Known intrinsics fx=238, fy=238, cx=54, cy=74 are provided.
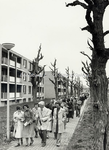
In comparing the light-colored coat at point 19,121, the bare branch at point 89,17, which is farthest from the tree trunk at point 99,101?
the light-colored coat at point 19,121

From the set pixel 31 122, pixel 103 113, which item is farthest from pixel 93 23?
pixel 31 122

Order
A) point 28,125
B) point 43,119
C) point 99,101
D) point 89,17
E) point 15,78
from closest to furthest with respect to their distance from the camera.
Result: point 89,17, point 99,101, point 43,119, point 28,125, point 15,78

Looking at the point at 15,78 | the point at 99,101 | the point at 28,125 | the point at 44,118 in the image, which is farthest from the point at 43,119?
the point at 15,78

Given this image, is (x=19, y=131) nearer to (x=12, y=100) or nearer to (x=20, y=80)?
(x=12, y=100)

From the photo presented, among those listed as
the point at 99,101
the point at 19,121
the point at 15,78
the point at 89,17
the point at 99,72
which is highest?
the point at 15,78

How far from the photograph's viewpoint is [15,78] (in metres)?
37.9

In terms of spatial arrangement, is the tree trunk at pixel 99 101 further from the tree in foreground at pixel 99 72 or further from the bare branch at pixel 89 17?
the bare branch at pixel 89 17

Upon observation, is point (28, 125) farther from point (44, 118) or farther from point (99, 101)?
point (99, 101)

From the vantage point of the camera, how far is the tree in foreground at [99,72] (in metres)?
5.66

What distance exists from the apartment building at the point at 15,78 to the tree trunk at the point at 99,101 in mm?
28512

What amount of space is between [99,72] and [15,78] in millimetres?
32769

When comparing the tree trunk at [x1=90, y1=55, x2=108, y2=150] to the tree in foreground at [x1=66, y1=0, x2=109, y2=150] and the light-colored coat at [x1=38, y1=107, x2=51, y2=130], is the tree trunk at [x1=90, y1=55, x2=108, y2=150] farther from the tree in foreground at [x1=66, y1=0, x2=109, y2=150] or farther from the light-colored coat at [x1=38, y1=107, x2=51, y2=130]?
the light-colored coat at [x1=38, y1=107, x2=51, y2=130]

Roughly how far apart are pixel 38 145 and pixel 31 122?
2.95 ft

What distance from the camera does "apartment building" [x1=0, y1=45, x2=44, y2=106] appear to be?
3475 centimetres
